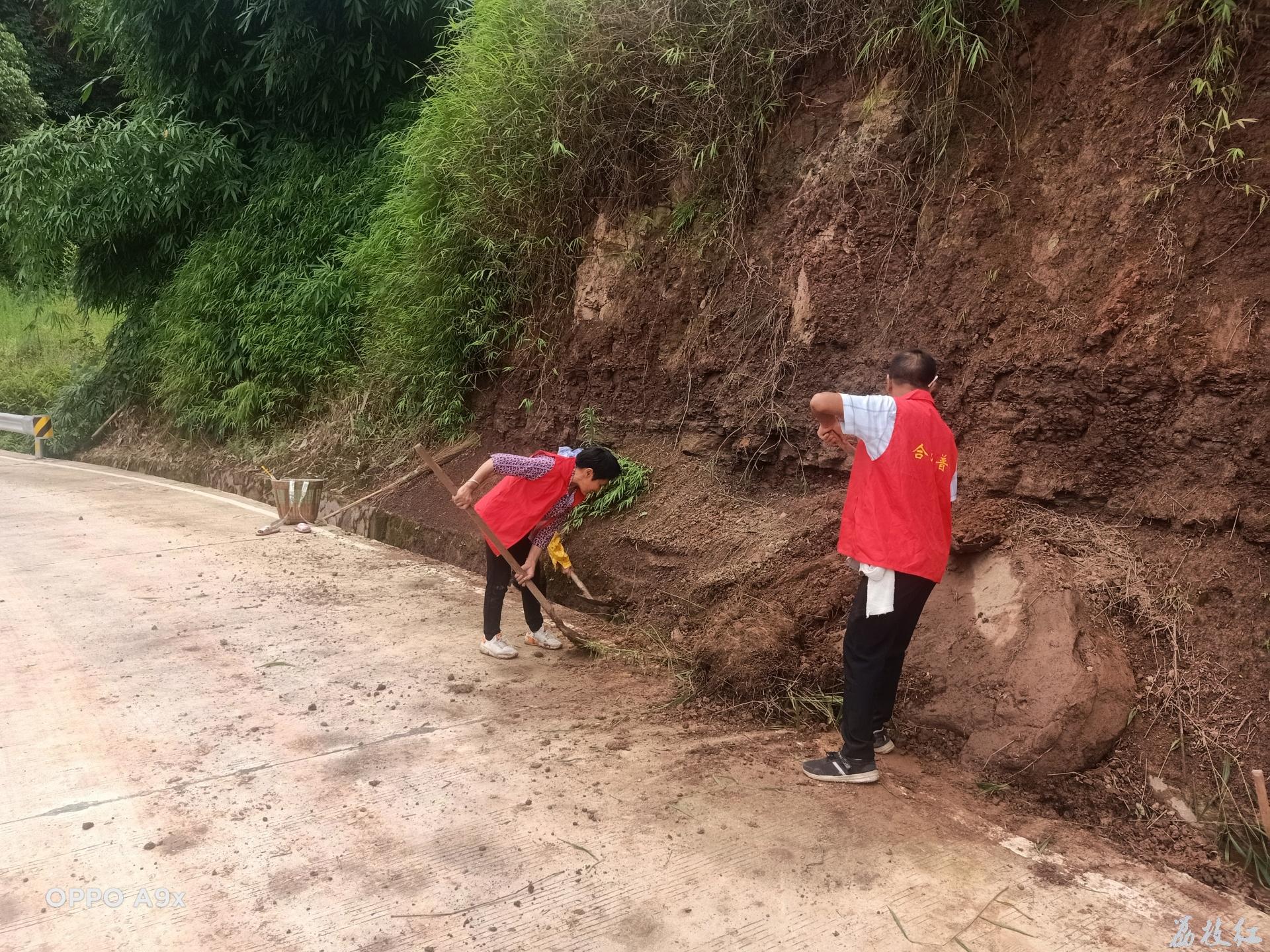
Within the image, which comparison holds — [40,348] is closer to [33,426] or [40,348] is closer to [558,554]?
[33,426]

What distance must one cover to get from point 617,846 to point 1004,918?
116cm

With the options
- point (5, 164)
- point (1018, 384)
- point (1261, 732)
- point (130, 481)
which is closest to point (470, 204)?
point (1018, 384)

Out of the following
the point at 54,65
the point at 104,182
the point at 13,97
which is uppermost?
the point at 54,65

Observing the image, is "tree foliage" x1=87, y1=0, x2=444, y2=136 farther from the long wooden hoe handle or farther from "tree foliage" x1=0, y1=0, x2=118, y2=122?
the long wooden hoe handle

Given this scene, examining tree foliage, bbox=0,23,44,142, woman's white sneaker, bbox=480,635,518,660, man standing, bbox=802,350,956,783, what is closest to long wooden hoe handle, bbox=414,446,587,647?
woman's white sneaker, bbox=480,635,518,660

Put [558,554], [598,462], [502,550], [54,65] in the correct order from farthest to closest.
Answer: [54,65] < [558,554] < [502,550] < [598,462]

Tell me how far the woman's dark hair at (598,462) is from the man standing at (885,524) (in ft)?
4.45

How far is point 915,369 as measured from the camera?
333 centimetres

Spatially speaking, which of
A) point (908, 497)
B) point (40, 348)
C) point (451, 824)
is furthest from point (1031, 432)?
point (40, 348)

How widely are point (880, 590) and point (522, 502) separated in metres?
2.03

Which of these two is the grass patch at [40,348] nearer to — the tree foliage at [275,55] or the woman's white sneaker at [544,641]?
the tree foliage at [275,55]

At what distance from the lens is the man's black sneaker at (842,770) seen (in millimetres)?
3275

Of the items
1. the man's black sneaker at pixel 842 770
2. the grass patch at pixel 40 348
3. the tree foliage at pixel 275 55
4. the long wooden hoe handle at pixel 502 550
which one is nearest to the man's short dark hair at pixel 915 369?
the man's black sneaker at pixel 842 770

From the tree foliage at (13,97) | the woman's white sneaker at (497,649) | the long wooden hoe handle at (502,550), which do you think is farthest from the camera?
the tree foliage at (13,97)
